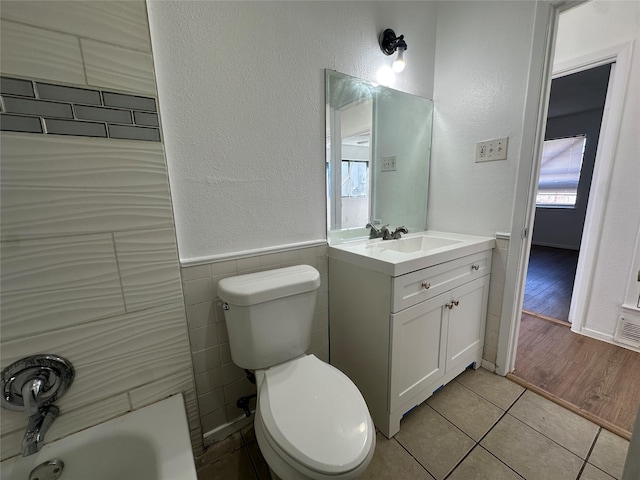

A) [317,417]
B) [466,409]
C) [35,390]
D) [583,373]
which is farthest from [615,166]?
[35,390]

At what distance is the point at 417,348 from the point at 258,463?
86 cm

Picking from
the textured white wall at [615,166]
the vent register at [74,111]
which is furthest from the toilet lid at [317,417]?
the textured white wall at [615,166]

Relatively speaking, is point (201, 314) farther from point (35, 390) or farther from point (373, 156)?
point (373, 156)

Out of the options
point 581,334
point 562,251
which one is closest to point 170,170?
point 581,334

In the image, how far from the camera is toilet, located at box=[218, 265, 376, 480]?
0.73m

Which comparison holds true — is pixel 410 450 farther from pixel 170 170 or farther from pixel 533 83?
pixel 533 83

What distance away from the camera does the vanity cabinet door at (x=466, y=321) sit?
1.38 metres

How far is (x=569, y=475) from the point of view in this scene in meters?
1.03

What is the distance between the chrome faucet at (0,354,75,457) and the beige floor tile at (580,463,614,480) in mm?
1894

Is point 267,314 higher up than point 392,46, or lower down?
lower down

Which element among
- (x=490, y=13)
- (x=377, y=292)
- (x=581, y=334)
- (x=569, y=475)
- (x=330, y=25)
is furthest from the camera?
(x=581, y=334)

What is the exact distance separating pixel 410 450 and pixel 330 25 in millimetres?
2009

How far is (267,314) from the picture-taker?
1.04 meters

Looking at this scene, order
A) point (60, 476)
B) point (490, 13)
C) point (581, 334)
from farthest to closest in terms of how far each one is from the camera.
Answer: point (581, 334)
point (490, 13)
point (60, 476)
